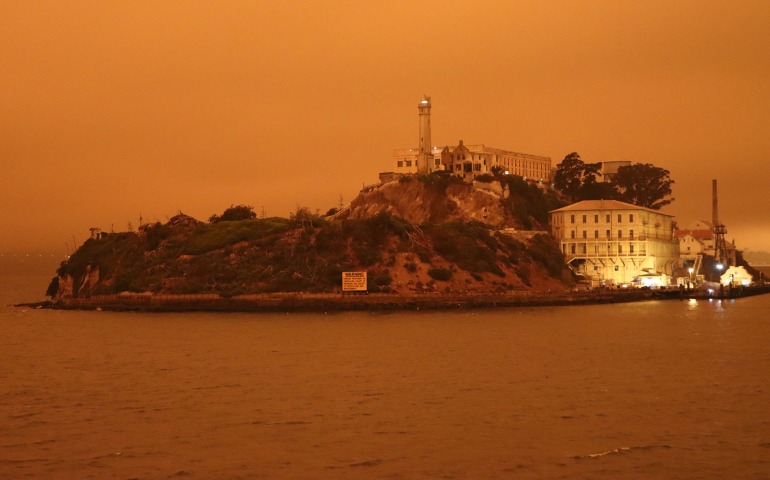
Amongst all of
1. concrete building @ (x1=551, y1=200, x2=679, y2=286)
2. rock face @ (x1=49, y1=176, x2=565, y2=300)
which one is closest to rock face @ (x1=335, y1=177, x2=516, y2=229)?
rock face @ (x1=49, y1=176, x2=565, y2=300)

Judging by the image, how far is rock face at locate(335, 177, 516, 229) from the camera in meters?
144

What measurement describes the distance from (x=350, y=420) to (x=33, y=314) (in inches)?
3007

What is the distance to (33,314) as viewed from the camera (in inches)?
4082

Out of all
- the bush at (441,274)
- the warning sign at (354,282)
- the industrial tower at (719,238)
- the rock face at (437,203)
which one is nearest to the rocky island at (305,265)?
the bush at (441,274)

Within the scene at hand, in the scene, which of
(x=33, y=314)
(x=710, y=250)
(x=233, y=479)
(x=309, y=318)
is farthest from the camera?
(x=710, y=250)

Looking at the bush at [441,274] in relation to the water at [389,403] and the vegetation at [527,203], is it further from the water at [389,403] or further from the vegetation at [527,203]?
the vegetation at [527,203]

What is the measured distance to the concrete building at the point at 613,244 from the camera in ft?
416

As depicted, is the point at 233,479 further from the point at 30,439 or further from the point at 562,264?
the point at 562,264

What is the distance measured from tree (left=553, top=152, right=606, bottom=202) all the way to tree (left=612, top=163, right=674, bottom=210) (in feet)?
13.5

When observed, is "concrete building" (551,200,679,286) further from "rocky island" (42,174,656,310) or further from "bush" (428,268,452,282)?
"bush" (428,268,452,282)

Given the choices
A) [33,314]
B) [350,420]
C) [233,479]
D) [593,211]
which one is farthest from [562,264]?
[233,479]

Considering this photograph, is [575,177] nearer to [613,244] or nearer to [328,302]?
[613,244]

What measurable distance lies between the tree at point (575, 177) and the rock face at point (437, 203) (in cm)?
1993

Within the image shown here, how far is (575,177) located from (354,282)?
240 feet
